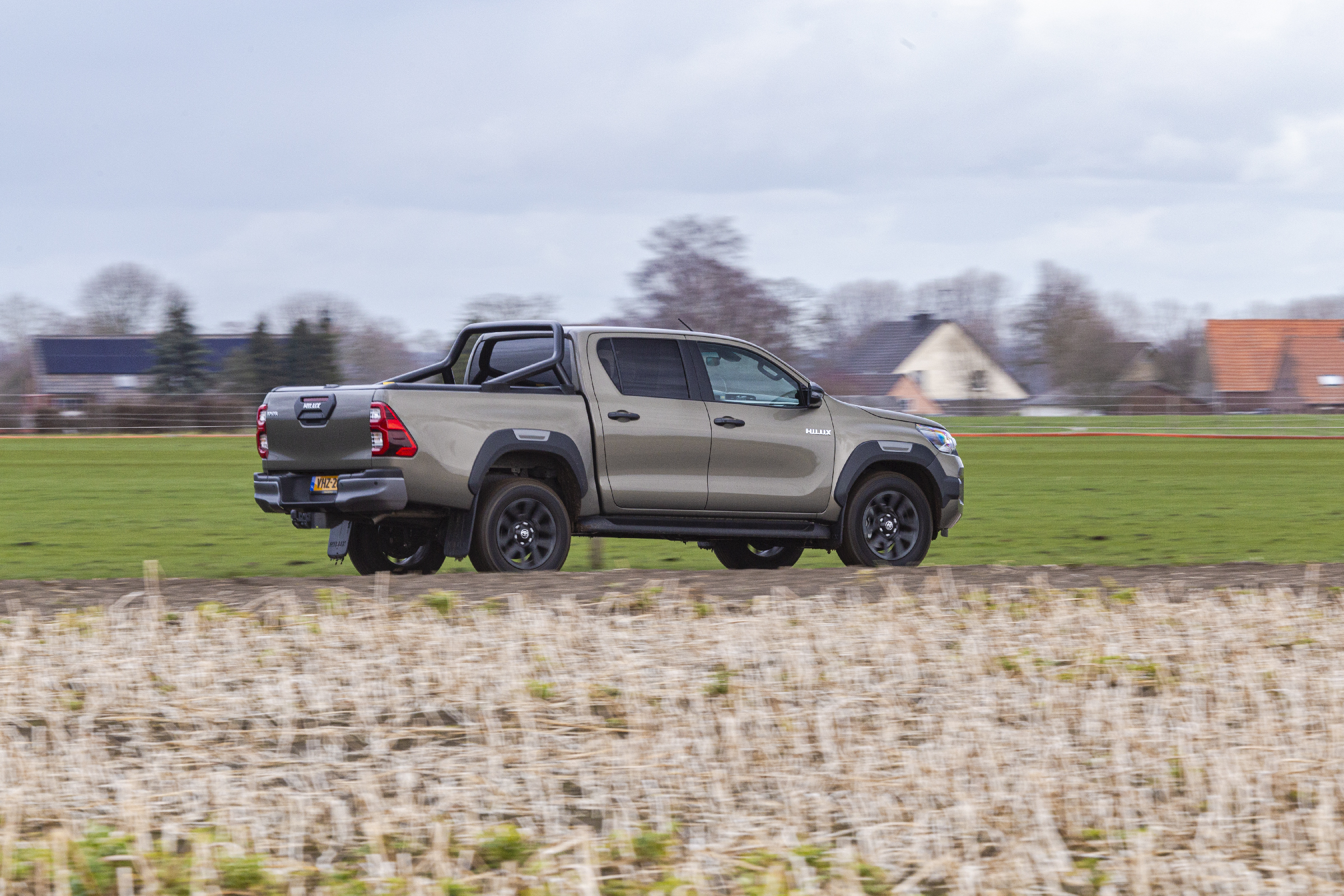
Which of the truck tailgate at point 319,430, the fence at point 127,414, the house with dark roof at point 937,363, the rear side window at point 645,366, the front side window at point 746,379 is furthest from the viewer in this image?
the house with dark roof at point 937,363

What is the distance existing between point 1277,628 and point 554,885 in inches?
211

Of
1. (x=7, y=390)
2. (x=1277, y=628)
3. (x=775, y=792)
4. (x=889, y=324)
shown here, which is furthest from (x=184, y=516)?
(x=889, y=324)

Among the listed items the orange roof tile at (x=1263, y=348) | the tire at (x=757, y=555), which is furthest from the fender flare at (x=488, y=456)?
the orange roof tile at (x=1263, y=348)

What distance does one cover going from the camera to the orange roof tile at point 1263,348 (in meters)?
73.5

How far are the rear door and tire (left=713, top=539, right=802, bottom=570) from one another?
5.75 ft

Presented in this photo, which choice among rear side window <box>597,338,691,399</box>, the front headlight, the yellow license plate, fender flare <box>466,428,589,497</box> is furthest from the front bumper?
the yellow license plate

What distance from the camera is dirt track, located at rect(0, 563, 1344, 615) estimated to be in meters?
9.76

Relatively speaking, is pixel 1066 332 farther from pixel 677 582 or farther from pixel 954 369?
pixel 677 582

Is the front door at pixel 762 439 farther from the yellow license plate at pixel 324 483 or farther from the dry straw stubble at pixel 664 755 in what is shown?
the dry straw stubble at pixel 664 755

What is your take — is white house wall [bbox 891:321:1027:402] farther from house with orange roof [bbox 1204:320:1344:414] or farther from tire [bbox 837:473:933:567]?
tire [bbox 837:473:933:567]

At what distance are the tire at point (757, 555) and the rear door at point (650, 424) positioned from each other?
1.75 metres

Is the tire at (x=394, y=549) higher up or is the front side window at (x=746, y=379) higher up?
the front side window at (x=746, y=379)

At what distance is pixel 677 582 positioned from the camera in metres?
10.5

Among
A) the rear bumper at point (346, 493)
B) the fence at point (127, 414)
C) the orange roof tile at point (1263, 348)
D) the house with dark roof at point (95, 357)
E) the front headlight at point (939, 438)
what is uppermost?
the house with dark roof at point (95, 357)
